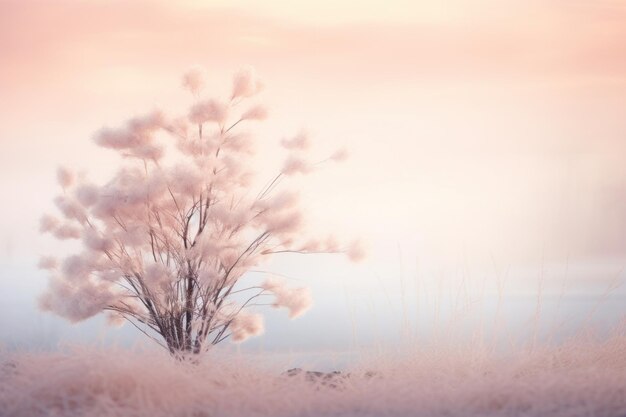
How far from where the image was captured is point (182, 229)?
684 cm

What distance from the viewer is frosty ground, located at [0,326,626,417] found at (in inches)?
146

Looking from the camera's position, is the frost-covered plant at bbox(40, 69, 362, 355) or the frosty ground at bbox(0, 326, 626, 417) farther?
the frost-covered plant at bbox(40, 69, 362, 355)

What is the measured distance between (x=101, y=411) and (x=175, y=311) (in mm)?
2981

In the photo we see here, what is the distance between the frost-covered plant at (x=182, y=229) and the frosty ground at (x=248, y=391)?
219cm

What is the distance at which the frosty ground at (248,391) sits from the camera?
3.72 meters

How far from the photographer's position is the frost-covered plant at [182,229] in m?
6.43

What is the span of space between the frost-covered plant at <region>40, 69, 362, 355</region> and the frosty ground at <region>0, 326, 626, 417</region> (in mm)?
2189

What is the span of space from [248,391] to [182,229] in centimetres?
319

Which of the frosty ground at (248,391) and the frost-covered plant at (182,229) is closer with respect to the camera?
the frosty ground at (248,391)

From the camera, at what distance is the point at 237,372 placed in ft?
13.8

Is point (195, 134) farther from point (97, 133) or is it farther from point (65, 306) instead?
point (65, 306)

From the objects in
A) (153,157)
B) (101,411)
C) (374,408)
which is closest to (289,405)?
(374,408)

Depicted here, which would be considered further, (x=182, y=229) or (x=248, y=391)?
(x=182, y=229)

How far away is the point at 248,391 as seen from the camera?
3.85 m
